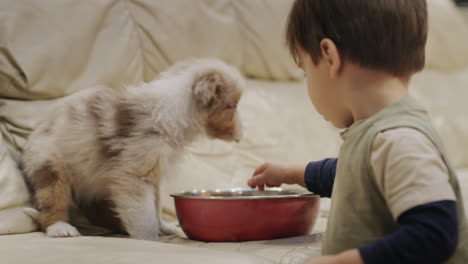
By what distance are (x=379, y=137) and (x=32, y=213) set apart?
1028mm

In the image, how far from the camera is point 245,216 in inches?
56.2

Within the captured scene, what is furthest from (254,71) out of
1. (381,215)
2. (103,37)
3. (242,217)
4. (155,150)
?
(381,215)

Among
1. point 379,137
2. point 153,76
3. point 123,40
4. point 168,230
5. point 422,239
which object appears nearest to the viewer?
point 422,239

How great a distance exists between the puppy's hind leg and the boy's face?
0.77 m

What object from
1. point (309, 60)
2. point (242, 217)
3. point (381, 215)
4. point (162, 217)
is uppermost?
point (309, 60)

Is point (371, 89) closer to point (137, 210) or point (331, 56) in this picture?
point (331, 56)

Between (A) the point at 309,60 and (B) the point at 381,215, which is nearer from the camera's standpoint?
(B) the point at 381,215

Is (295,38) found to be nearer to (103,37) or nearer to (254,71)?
(103,37)

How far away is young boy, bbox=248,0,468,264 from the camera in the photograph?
859mm

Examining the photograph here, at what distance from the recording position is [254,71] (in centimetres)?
250

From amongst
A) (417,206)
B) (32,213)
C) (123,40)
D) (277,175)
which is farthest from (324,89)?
(123,40)

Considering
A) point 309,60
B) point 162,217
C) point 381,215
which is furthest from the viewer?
point 162,217

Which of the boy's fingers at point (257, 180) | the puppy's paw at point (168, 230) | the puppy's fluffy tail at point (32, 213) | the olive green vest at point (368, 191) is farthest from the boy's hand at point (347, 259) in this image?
the puppy's fluffy tail at point (32, 213)

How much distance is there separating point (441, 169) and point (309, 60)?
0.38m
